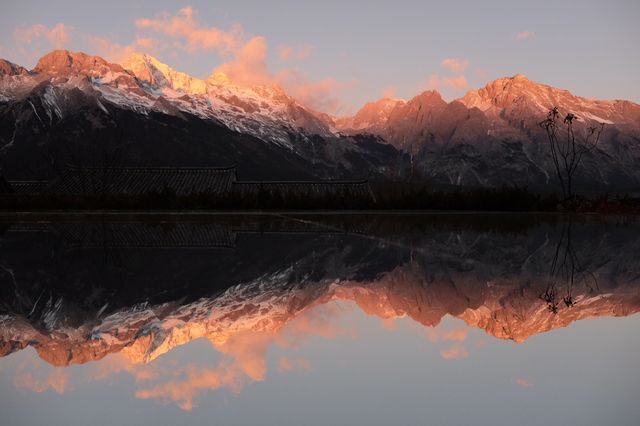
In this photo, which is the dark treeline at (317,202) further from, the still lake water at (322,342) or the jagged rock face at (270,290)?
the still lake water at (322,342)

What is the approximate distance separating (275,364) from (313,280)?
557cm

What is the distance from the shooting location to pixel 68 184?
64.2m

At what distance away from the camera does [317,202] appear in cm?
4809

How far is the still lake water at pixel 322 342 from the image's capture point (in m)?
4.90

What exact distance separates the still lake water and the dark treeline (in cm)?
3270

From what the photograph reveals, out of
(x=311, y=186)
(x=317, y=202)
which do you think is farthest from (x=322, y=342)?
(x=311, y=186)

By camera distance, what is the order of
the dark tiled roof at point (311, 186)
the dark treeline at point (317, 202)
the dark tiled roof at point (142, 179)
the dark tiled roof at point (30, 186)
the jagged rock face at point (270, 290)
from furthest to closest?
1. the dark tiled roof at point (30, 186)
2. the dark tiled roof at point (311, 186)
3. the dark tiled roof at point (142, 179)
4. the dark treeline at point (317, 202)
5. the jagged rock face at point (270, 290)

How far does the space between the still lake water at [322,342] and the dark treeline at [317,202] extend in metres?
32.7

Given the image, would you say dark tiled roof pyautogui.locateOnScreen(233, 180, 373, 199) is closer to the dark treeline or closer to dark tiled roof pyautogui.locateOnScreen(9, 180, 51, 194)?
the dark treeline

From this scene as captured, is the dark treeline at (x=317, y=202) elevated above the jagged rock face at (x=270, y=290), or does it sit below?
below

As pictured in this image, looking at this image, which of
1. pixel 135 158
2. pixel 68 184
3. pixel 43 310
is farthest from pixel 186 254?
pixel 135 158

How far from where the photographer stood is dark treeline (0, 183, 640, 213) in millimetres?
46375

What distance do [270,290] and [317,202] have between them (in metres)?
37.5

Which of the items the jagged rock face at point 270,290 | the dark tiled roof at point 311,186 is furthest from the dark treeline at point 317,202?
the jagged rock face at point 270,290
